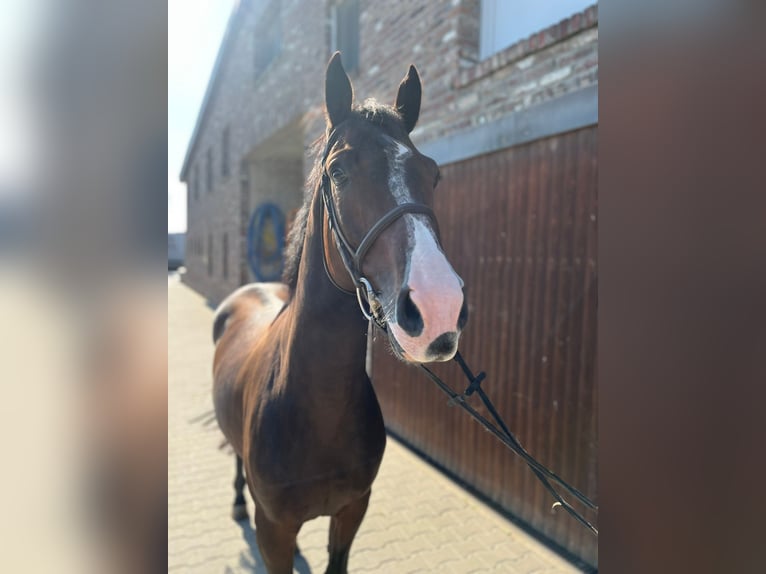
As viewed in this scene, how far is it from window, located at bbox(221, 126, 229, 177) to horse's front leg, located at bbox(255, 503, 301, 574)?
13.3 meters

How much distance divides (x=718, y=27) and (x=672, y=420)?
48cm

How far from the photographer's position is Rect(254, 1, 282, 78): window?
364 inches

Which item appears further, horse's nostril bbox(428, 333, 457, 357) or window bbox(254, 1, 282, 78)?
window bbox(254, 1, 282, 78)

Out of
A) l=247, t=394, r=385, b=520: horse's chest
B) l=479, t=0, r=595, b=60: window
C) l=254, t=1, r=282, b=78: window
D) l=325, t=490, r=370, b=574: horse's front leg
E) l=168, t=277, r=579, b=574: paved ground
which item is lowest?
l=168, t=277, r=579, b=574: paved ground

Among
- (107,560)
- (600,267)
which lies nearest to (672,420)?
(600,267)

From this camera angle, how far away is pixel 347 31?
6047 mm

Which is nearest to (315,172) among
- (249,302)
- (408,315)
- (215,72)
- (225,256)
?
(408,315)

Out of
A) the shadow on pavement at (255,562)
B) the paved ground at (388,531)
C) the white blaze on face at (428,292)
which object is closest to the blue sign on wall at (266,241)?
the paved ground at (388,531)

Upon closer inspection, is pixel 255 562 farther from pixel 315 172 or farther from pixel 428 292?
pixel 428 292

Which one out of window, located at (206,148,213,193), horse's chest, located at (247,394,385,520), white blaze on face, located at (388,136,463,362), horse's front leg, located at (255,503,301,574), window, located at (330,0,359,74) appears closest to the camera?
white blaze on face, located at (388,136,463,362)

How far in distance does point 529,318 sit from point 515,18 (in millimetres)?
2444

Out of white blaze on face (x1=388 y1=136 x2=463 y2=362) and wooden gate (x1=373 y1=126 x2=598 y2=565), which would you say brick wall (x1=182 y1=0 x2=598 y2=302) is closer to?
wooden gate (x1=373 y1=126 x2=598 y2=565)

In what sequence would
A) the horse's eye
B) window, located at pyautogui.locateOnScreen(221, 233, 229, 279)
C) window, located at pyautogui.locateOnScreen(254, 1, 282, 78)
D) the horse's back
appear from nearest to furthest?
the horse's eye, the horse's back, window, located at pyautogui.locateOnScreen(254, 1, 282, 78), window, located at pyautogui.locateOnScreen(221, 233, 229, 279)

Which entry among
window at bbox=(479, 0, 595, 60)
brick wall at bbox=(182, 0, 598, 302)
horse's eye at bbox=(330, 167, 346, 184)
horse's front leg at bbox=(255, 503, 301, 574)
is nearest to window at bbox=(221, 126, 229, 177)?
brick wall at bbox=(182, 0, 598, 302)
